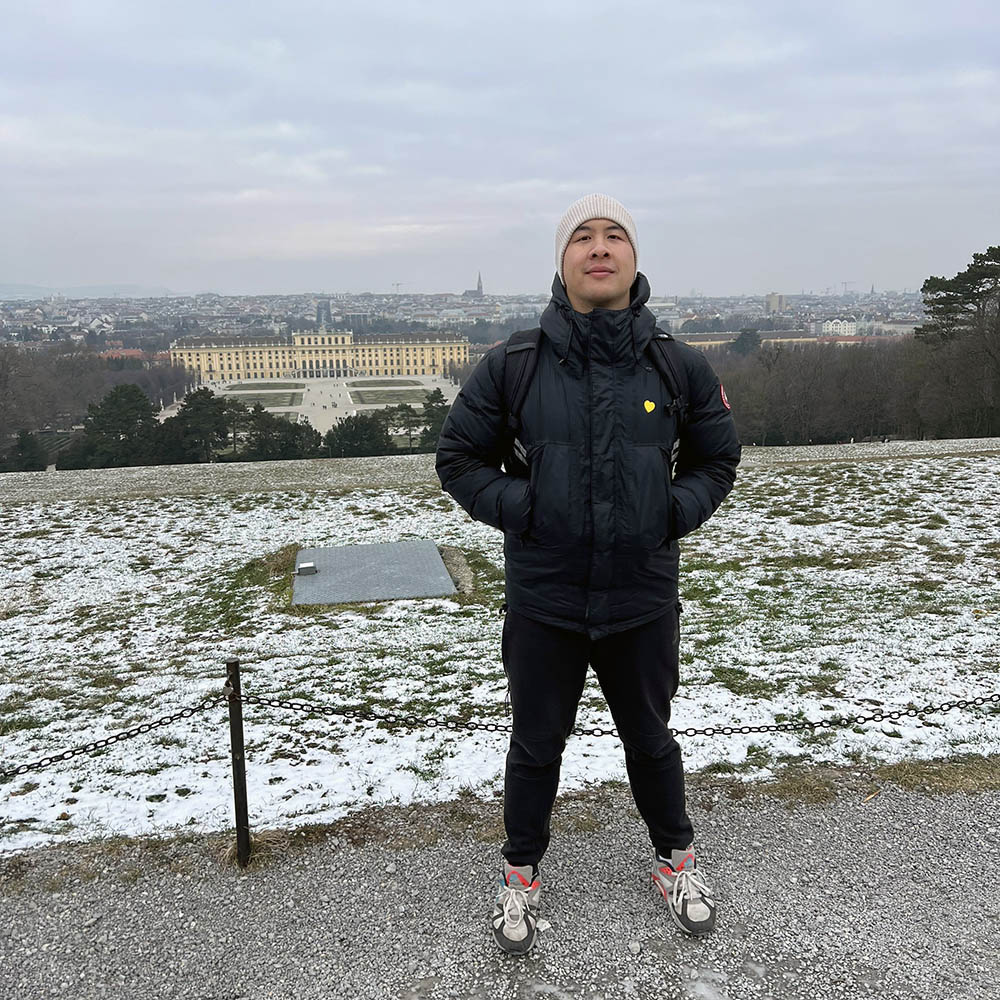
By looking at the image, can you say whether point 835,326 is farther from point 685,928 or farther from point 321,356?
point 685,928

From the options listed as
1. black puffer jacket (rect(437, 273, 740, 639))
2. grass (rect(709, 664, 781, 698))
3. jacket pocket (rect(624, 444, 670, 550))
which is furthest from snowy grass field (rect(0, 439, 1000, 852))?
jacket pocket (rect(624, 444, 670, 550))

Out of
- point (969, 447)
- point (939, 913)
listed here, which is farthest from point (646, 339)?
point (969, 447)

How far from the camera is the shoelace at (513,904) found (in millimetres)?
2723

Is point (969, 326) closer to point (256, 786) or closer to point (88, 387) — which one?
point (256, 786)

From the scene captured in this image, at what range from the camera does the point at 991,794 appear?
3.62 meters

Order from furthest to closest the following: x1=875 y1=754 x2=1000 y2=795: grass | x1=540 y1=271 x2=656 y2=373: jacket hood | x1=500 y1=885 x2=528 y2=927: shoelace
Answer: x1=875 y1=754 x2=1000 y2=795: grass, x1=500 y1=885 x2=528 y2=927: shoelace, x1=540 y1=271 x2=656 y2=373: jacket hood

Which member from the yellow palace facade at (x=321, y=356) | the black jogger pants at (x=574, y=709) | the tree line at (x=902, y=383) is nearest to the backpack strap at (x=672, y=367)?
the black jogger pants at (x=574, y=709)

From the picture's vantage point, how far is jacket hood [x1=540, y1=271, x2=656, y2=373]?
2.49 metres

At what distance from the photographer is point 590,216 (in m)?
2.53

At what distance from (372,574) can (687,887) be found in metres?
5.39

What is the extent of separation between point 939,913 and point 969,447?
1455 centimetres

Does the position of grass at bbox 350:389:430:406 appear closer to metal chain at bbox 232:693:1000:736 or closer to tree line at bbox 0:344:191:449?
tree line at bbox 0:344:191:449

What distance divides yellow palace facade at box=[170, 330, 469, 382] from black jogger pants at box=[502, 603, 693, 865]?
4756 inches

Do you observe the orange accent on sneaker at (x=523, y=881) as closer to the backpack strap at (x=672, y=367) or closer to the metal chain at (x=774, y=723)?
the metal chain at (x=774, y=723)
